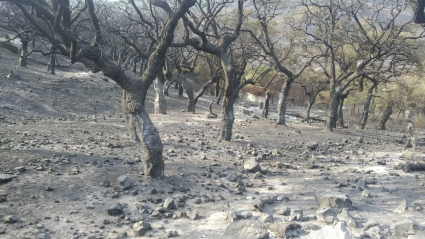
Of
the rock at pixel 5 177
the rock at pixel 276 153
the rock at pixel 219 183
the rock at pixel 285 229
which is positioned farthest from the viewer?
the rock at pixel 276 153

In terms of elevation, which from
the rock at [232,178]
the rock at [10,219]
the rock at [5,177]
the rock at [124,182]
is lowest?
the rock at [10,219]

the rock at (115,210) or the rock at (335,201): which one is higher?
the rock at (335,201)

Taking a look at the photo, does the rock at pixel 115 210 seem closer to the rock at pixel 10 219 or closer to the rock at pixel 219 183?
the rock at pixel 10 219

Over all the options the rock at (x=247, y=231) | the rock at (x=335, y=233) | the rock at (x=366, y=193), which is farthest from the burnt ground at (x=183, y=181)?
the rock at (x=335, y=233)

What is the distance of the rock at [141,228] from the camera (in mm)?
5160

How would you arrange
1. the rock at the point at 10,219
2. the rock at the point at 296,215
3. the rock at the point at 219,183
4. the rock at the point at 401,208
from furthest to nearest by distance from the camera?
the rock at the point at 219,183
the rock at the point at 401,208
the rock at the point at 296,215
the rock at the point at 10,219

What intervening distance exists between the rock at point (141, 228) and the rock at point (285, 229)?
1890 mm

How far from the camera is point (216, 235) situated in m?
5.16

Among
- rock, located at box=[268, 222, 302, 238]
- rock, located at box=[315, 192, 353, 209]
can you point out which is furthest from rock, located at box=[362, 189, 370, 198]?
rock, located at box=[268, 222, 302, 238]

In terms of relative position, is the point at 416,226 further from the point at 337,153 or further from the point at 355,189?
the point at 337,153

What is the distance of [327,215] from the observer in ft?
17.8

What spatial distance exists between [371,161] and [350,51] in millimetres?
14489

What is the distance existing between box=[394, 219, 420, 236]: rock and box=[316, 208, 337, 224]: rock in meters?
0.88

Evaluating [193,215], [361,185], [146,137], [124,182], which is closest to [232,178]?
[146,137]
